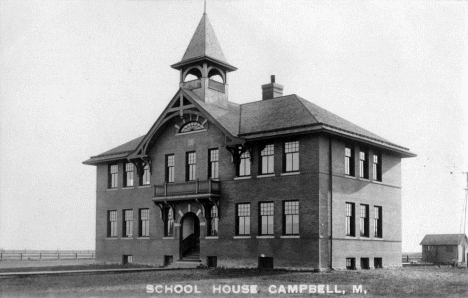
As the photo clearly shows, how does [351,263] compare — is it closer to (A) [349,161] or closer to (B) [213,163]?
(A) [349,161]

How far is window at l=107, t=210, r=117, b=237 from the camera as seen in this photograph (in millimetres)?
45625

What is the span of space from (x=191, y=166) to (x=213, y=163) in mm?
1995

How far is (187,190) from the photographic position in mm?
38344

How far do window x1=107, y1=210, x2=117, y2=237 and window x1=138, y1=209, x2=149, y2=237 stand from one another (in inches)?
123

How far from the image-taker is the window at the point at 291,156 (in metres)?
34.8

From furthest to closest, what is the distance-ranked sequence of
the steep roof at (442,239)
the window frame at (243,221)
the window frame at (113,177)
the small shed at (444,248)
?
the steep roof at (442,239)
the small shed at (444,248)
the window frame at (113,177)
the window frame at (243,221)

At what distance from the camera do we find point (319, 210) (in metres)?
33.3

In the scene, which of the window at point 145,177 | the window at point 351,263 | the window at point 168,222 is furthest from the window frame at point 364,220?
the window at point 145,177

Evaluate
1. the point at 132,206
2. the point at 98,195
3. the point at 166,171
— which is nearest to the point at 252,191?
the point at 166,171

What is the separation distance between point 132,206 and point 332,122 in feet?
53.1

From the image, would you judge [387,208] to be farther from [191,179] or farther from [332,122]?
[191,179]

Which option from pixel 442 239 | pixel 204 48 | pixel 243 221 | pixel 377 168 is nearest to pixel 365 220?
pixel 377 168

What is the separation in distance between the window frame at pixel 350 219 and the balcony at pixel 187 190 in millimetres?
7885

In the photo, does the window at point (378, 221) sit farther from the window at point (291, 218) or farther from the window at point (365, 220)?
the window at point (291, 218)
